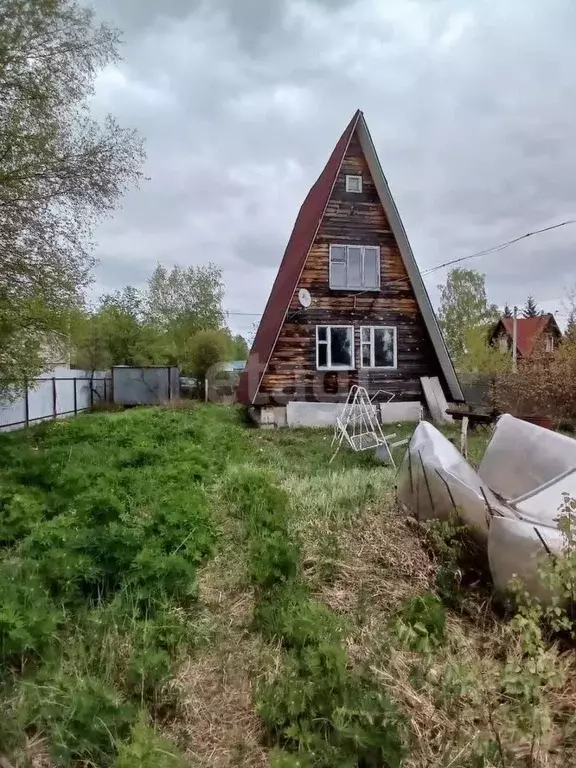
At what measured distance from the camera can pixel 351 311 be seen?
1380 cm

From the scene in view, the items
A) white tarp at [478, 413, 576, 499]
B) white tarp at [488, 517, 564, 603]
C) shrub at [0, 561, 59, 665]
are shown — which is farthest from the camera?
white tarp at [478, 413, 576, 499]

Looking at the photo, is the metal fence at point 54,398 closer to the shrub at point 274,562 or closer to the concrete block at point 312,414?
the concrete block at point 312,414

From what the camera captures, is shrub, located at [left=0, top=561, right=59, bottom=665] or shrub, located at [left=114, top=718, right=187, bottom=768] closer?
shrub, located at [left=114, top=718, right=187, bottom=768]

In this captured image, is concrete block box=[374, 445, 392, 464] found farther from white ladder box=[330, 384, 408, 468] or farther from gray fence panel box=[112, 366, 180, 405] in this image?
gray fence panel box=[112, 366, 180, 405]

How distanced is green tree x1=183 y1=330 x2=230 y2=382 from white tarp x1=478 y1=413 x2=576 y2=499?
2179 cm

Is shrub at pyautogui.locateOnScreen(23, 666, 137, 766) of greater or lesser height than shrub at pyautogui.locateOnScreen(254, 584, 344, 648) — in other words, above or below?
below

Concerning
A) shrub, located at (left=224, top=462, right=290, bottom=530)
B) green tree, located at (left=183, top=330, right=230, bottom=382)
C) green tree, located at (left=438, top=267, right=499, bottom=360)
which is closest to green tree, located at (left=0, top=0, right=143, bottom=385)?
shrub, located at (left=224, top=462, right=290, bottom=530)

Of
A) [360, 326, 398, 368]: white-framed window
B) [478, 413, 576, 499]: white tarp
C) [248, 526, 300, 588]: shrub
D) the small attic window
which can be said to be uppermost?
the small attic window

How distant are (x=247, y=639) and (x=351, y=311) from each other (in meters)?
11.3

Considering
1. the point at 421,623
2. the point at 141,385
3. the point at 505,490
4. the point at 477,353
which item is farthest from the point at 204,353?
the point at 421,623

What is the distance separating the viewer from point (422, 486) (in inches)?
167

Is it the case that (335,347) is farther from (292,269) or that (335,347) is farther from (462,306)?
(462,306)

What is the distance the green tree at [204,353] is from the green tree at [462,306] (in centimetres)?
1442

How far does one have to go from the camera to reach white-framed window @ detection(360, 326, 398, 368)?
14.0 m
